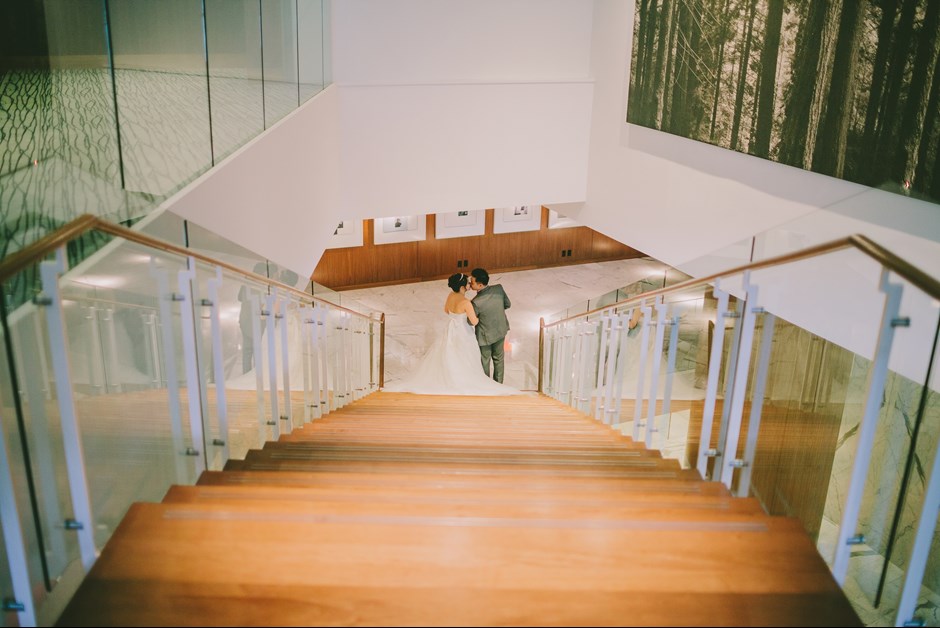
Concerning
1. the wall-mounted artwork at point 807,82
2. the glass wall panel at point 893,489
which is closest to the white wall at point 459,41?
the wall-mounted artwork at point 807,82

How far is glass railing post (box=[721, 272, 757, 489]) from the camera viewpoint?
2.72 m

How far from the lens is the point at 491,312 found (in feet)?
28.7

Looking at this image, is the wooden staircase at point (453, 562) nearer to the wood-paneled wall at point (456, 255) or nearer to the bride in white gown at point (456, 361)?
the bride in white gown at point (456, 361)

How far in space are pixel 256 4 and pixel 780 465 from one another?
5544 mm

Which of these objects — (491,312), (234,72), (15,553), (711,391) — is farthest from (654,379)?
(491,312)

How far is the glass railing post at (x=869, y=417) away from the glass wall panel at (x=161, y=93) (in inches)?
123

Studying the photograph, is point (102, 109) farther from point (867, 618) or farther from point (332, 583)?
point (867, 618)

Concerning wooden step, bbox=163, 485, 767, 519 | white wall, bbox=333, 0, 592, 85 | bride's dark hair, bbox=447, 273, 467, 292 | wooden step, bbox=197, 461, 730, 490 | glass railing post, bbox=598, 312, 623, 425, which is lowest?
bride's dark hair, bbox=447, 273, 467, 292

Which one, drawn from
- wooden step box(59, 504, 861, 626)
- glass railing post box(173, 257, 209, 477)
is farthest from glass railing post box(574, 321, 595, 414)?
wooden step box(59, 504, 861, 626)

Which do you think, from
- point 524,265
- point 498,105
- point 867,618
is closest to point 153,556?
point 867,618

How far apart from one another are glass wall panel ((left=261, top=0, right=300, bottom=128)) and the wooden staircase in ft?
14.5

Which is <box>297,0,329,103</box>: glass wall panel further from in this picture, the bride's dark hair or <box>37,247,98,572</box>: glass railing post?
<box>37,247,98,572</box>: glass railing post

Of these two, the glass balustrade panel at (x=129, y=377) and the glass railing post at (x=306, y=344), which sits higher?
the glass balustrade panel at (x=129, y=377)

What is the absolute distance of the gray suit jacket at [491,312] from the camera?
8703 mm
